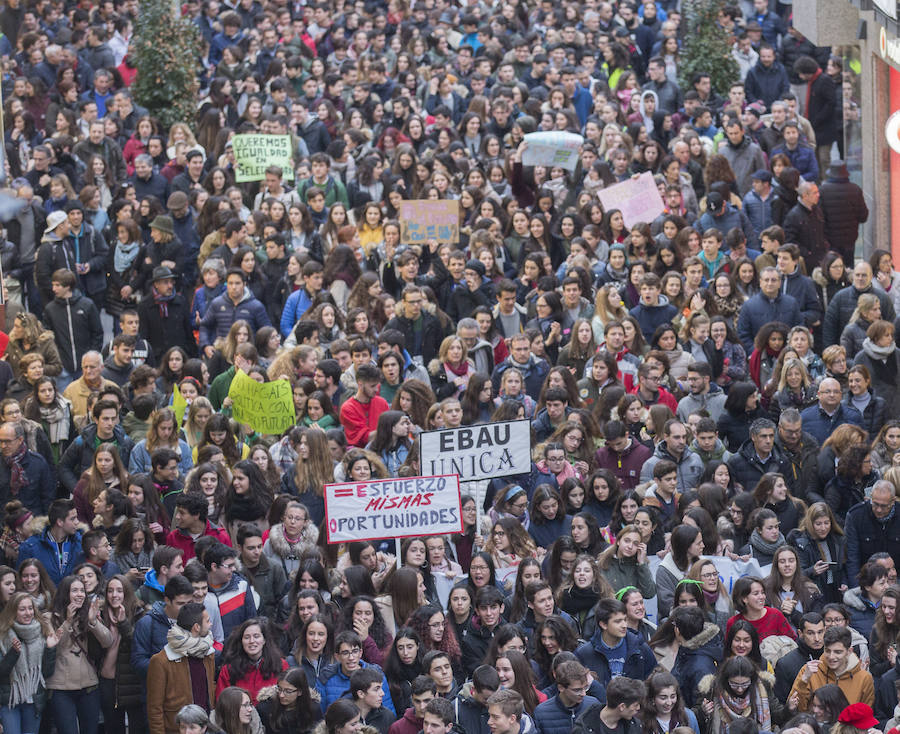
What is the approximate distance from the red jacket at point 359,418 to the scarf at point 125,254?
14.9ft

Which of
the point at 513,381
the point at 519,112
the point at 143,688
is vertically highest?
the point at 519,112

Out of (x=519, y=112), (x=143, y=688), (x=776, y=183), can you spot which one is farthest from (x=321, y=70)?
(x=143, y=688)

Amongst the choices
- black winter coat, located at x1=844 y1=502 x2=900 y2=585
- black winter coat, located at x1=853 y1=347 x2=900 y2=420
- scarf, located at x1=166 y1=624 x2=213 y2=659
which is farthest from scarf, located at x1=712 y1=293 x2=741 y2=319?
scarf, located at x1=166 y1=624 x2=213 y2=659

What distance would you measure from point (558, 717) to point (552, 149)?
1079 cm

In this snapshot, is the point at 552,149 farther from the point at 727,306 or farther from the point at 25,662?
the point at 25,662

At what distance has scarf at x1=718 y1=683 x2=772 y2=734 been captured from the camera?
40.4 ft

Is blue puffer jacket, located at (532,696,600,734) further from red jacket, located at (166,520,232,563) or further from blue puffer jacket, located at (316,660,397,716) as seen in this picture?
red jacket, located at (166,520,232,563)

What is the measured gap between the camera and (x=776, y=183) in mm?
21578

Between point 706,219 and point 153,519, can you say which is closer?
point 153,519

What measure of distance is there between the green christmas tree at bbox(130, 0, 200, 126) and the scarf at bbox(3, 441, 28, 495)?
1051cm

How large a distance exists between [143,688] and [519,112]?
508 inches

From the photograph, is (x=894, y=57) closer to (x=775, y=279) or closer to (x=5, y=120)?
(x=775, y=279)

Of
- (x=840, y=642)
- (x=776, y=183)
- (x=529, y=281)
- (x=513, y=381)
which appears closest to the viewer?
(x=840, y=642)

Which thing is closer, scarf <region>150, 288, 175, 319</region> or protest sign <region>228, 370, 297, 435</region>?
protest sign <region>228, 370, 297, 435</region>
